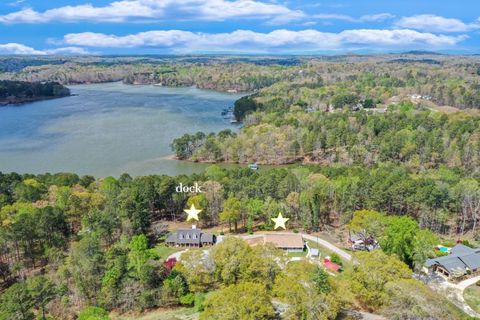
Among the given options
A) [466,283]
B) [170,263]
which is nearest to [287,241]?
[170,263]

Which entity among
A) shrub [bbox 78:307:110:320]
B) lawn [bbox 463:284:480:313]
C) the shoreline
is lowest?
lawn [bbox 463:284:480:313]

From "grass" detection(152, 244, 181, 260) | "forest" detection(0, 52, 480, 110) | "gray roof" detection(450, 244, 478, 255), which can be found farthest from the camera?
"forest" detection(0, 52, 480, 110)

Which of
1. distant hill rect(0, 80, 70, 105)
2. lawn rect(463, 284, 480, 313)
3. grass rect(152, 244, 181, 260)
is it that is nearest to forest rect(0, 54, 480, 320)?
grass rect(152, 244, 181, 260)

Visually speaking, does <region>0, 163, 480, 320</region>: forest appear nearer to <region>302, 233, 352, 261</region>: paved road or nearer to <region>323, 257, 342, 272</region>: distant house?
<region>302, 233, 352, 261</region>: paved road

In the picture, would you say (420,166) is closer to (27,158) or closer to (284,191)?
(284,191)

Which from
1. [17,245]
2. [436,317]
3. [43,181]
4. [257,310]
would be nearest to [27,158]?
[43,181]

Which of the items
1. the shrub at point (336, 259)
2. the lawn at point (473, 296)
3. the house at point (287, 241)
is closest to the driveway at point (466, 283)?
the lawn at point (473, 296)
